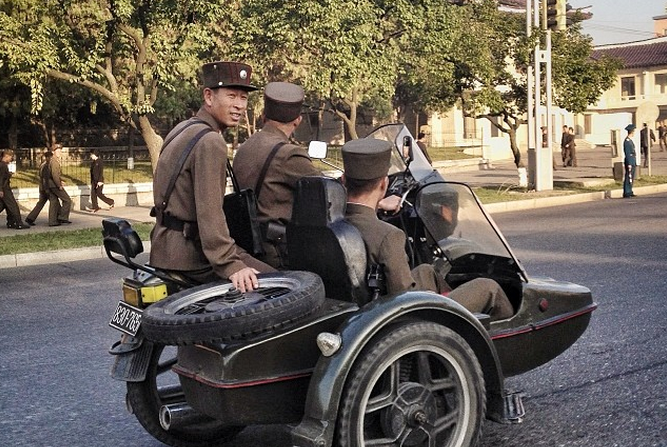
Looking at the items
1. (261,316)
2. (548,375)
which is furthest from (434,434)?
(548,375)

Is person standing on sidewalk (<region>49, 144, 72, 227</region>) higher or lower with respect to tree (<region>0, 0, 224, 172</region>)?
lower

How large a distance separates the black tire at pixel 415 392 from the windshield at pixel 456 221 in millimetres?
995

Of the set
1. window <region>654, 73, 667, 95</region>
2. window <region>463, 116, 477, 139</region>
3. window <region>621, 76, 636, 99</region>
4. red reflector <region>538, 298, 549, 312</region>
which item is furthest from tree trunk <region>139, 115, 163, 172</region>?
window <region>621, 76, 636, 99</region>

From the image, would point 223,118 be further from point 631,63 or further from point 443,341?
point 631,63

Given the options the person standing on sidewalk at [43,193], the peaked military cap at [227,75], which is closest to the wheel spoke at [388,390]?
the peaked military cap at [227,75]

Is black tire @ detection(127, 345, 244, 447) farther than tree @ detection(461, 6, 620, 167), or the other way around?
tree @ detection(461, 6, 620, 167)

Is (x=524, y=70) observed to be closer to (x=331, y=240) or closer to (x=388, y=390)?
(x=331, y=240)

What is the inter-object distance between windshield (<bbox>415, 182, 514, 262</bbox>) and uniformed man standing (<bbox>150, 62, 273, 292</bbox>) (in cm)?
90

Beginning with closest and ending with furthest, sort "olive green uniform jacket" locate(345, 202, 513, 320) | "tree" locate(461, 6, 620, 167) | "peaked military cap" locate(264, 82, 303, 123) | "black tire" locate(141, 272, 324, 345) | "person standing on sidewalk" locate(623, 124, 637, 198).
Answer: "black tire" locate(141, 272, 324, 345)
"olive green uniform jacket" locate(345, 202, 513, 320)
"peaked military cap" locate(264, 82, 303, 123)
"person standing on sidewalk" locate(623, 124, 637, 198)
"tree" locate(461, 6, 620, 167)

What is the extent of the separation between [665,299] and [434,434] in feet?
16.6

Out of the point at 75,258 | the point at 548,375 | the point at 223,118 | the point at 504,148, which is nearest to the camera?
the point at 223,118

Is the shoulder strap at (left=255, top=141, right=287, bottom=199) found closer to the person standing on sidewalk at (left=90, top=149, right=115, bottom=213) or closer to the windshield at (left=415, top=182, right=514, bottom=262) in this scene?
the windshield at (left=415, top=182, right=514, bottom=262)

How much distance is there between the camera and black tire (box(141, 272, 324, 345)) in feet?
11.1

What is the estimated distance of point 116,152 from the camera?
33.5 m
